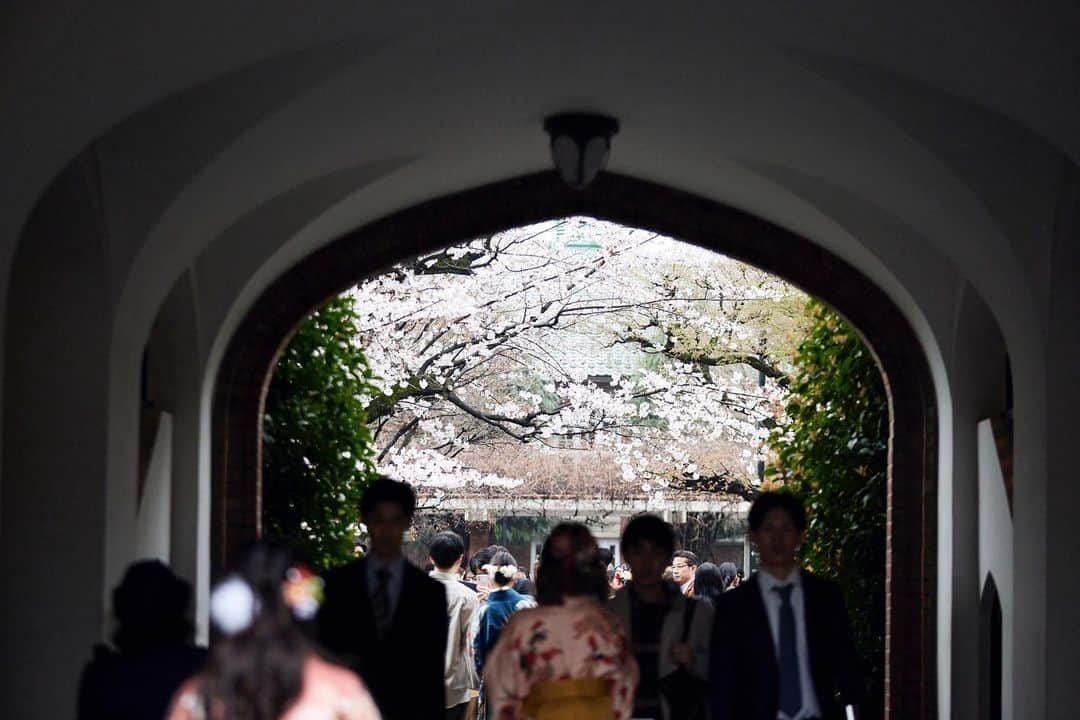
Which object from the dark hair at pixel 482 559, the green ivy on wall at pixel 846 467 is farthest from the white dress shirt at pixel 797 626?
the dark hair at pixel 482 559

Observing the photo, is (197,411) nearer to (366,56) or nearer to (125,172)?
(125,172)

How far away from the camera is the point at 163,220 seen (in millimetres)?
7297

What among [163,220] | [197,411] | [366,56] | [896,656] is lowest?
[896,656]

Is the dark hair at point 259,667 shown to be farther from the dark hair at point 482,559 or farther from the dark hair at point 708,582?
the dark hair at point 482,559

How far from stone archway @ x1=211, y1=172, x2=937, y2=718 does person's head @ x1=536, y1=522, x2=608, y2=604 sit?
4.73 m

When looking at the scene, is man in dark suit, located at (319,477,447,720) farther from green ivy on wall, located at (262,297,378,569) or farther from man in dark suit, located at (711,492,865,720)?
green ivy on wall, located at (262,297,378,569)

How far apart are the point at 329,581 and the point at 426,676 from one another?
1.54 feet

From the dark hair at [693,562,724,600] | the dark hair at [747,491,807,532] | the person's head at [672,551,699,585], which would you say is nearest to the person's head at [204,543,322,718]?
the dark hair at [747,491,807,532]

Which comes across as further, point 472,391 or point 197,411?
point 472,391

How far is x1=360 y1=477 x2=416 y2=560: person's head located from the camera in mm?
6059

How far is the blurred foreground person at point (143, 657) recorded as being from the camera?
3754 mm

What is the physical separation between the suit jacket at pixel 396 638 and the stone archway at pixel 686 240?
4098 mm

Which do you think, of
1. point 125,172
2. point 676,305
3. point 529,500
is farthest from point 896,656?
point 529,500

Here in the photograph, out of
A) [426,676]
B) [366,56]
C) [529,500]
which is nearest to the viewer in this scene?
[426,676]
